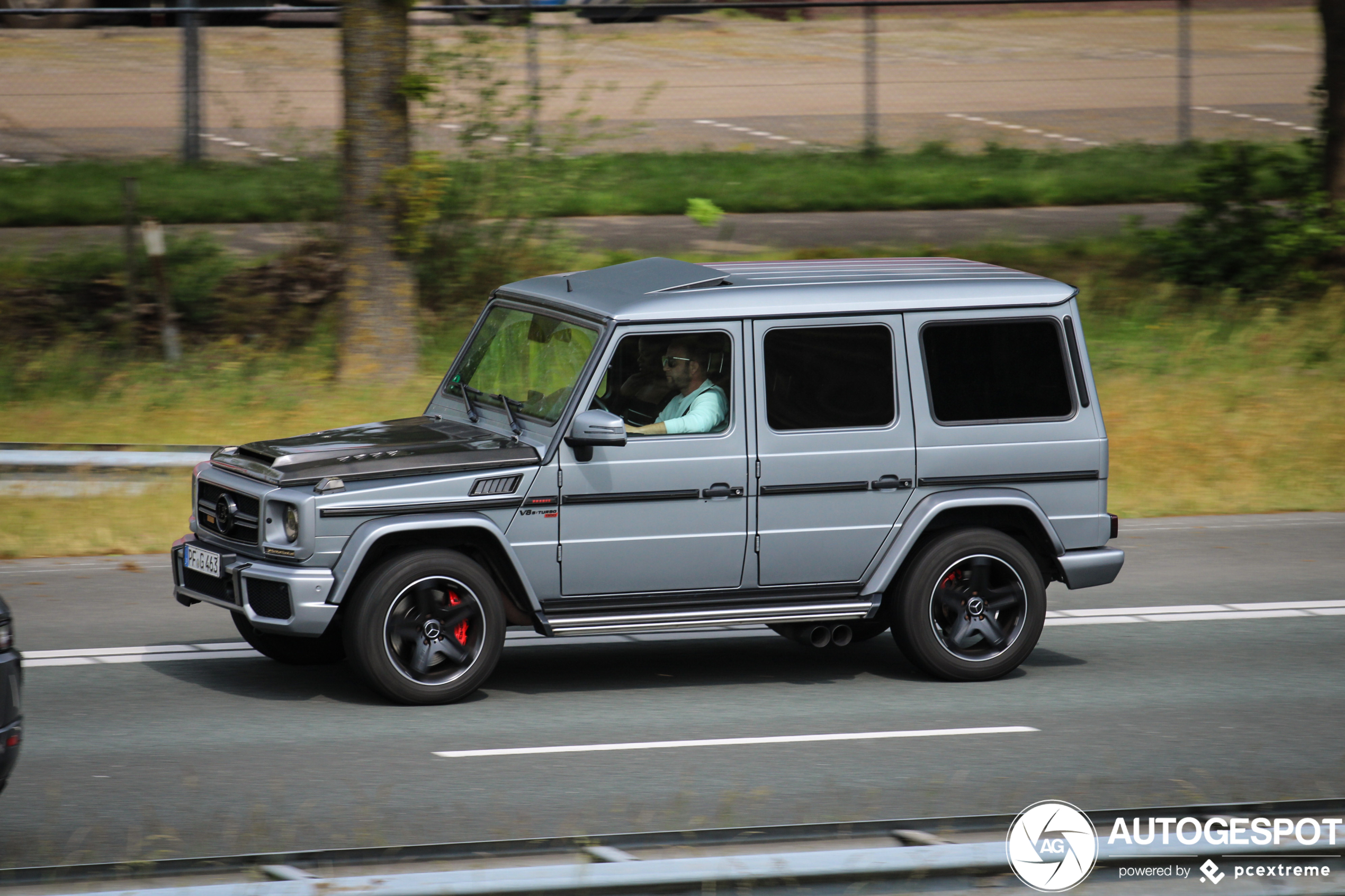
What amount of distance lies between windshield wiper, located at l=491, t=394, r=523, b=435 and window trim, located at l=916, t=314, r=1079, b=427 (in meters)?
1.89

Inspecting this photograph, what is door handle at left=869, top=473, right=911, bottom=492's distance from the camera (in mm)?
7656

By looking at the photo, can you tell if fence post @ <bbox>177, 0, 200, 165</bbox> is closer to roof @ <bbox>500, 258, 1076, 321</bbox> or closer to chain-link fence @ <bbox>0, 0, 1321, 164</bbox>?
chain-link fence @ <bbox>0, 0, 1321, 164</bbox>

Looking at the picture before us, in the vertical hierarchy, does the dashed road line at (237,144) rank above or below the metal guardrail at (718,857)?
above

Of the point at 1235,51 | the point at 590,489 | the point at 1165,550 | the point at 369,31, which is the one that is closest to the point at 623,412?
the point at 590,489

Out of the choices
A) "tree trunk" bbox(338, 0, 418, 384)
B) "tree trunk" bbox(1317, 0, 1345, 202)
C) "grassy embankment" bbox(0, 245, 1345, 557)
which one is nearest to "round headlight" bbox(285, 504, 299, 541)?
"grassy embankment" bbox(0, 245, 1345, 557)

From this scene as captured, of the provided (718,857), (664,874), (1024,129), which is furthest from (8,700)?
(1024,129)

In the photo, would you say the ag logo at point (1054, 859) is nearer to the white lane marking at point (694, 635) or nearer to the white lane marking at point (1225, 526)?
the white lane marking at point (694, 635)

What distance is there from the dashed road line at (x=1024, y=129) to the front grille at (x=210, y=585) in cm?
2063

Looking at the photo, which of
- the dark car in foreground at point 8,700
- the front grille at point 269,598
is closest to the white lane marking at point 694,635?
the front grille at point 269,598

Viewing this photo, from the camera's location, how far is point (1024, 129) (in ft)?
87.2

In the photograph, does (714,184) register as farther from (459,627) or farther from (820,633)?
(459,627)

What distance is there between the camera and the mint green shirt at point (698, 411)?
748cm

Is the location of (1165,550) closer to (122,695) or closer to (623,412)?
(623,412)

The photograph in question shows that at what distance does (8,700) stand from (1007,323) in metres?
4.74
